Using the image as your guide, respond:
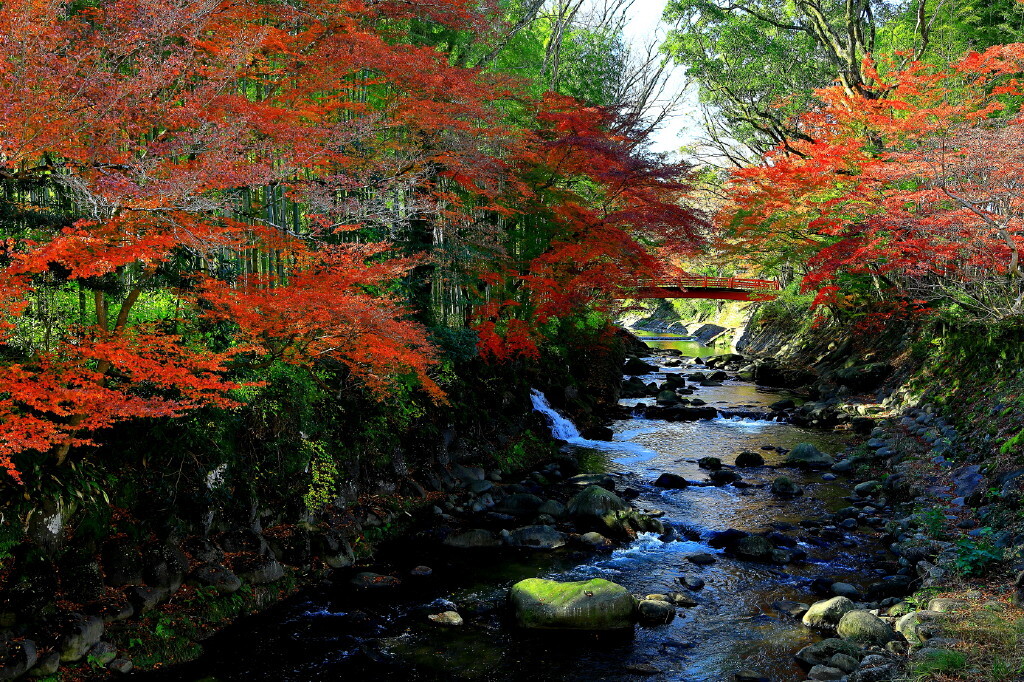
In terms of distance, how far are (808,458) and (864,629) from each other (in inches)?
336

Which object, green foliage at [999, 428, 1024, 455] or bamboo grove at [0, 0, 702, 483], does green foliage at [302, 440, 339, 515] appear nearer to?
bamboo grove at [0, 0, 702, 483]

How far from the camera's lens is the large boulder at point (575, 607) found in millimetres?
8234

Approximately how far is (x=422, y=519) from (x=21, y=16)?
28.1ft

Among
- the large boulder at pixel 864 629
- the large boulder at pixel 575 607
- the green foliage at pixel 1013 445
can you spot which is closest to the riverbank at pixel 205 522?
the large boulder at pixel 575 607

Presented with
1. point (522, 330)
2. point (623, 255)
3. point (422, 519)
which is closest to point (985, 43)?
point (623, 255)

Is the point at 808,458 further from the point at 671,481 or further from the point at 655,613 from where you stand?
the point at 655,613

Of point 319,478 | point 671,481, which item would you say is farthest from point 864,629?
point 319,478

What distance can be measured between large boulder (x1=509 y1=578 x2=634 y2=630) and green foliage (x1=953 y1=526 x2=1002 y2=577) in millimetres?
4035

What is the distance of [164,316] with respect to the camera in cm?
966

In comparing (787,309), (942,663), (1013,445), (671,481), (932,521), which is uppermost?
(787,309)

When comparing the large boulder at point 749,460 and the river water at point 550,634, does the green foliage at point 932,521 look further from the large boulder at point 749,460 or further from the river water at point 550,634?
the large boulder at point 749,460

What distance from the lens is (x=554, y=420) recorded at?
60.5ft

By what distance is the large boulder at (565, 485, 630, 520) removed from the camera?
38.8 ft

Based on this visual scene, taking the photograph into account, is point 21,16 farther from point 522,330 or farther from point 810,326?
point 810,326
